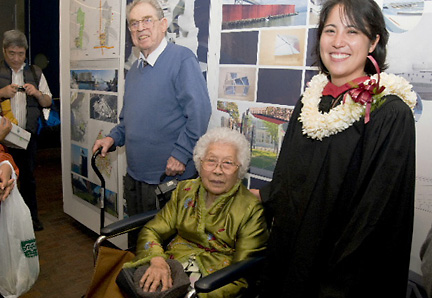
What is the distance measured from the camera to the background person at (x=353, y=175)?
113 cm

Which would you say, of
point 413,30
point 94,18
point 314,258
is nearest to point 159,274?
point 314,258

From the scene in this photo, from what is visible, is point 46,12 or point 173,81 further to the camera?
point 46,12

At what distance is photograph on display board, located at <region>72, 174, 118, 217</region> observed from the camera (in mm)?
3324

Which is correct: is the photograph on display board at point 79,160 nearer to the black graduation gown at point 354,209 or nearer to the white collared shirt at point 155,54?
the white collared shirt at point 155,54

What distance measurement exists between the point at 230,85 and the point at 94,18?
1.74m

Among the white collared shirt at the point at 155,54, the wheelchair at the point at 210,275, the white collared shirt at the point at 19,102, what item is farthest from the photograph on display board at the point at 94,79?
the wheelchair at the point at 210,275

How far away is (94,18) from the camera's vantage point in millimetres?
3283

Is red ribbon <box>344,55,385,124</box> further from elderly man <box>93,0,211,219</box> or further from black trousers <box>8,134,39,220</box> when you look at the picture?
black trousers <box>8,134,39,220</box>

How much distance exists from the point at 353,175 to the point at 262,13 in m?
1.20

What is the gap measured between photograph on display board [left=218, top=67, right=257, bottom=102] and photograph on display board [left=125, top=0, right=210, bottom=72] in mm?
164

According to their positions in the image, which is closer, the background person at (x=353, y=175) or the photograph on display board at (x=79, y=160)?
the background person at (x=353, y=175)

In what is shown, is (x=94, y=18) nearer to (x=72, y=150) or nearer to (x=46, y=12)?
(x=72, y=150)

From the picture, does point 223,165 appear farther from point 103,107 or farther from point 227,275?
point 103,107

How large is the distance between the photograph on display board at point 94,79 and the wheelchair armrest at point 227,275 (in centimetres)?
209
